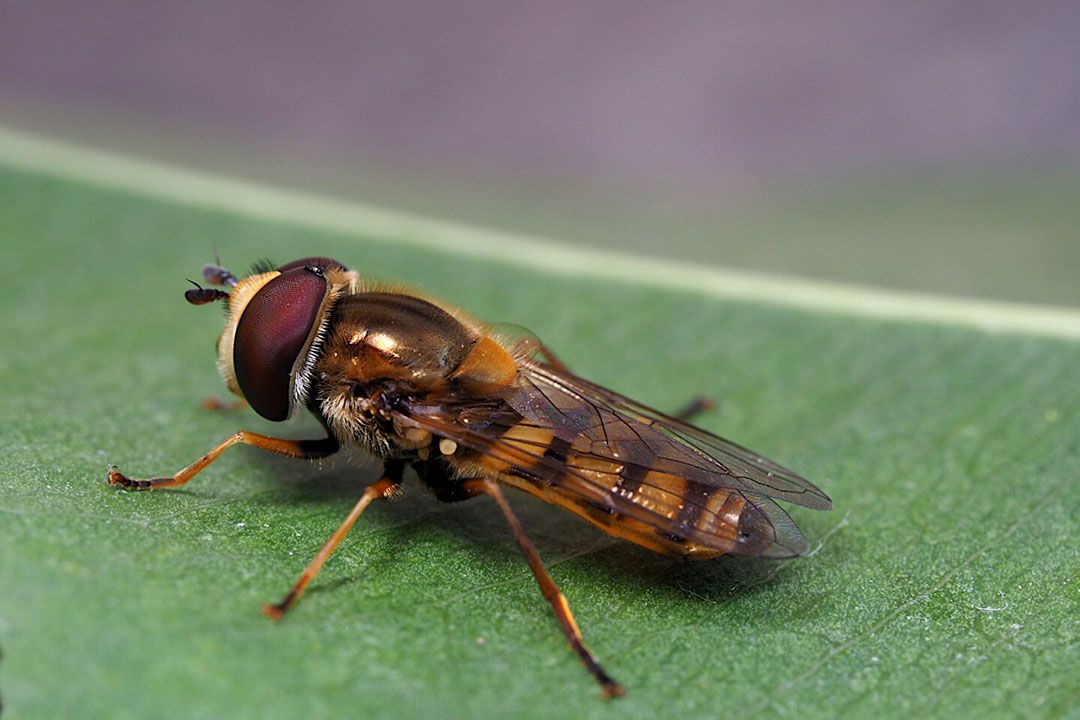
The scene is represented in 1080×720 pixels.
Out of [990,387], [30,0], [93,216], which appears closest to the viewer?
[990,387]

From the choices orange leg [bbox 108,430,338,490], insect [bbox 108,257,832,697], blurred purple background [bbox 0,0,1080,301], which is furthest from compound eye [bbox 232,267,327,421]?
blurred purple background [bbox 0,0,1080,301]

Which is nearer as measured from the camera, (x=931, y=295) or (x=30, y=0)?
(x=931, y=295)

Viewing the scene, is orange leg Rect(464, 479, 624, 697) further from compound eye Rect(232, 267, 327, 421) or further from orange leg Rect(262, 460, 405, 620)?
compound eye Rect(232, 267, 327, 421)

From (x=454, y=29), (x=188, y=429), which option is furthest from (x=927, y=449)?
(x=454, y=29)

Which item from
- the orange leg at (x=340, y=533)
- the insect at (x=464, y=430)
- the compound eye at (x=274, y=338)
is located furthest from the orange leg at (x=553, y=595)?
the compound eye at (x=274, y=338)

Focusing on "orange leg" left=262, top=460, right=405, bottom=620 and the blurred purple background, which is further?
the blurred purple background

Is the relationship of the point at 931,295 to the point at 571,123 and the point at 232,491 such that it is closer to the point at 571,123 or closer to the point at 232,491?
the point at 232,491
